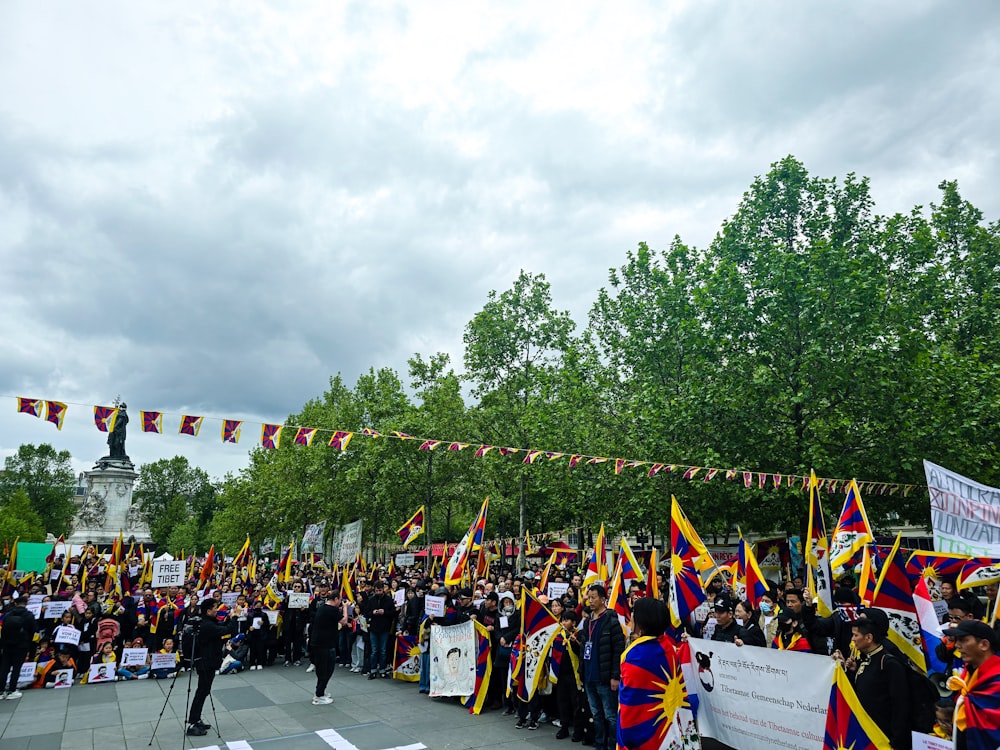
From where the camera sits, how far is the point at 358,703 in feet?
35.7

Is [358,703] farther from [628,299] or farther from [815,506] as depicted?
[628,299]

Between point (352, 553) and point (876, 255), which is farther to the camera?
point (352, 553)

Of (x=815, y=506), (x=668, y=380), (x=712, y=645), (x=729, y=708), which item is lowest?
(x=729, y=708)

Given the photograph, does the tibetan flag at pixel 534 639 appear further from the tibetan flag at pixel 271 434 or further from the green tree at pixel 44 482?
the green tree at pixel 44 482

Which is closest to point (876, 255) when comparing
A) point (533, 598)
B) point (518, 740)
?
point (533, 598)

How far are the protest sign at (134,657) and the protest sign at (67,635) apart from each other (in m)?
0.89

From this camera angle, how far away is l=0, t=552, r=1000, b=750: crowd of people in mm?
5523

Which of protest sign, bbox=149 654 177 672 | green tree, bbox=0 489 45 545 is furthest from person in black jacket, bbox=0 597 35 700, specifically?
green tree, bbox=0 489 45 545

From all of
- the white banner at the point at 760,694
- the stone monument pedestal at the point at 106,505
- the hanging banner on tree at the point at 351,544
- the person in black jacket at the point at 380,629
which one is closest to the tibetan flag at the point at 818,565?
the white banner at the point at 760,694

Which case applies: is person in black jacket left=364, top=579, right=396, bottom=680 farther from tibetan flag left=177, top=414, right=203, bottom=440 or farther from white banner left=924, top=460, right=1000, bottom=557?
white banner left=924, top=460, right=1000, bottom=557

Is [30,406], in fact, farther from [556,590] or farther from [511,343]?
[511,343]

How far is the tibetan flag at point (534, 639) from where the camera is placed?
9.48 m

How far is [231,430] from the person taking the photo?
15688mm

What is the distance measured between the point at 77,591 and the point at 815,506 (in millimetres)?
17216
